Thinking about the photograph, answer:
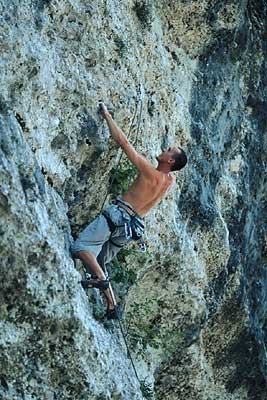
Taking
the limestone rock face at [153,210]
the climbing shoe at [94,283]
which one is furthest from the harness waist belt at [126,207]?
the climbing shoe at [94,283]

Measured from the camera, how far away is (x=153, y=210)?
954 cm

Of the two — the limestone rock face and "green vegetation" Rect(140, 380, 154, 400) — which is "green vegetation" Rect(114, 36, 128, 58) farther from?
"green vegetation" Rect(140, 380, 154, 400)

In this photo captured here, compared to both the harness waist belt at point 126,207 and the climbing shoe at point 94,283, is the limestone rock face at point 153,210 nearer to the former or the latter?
the climbing shoe at point 94,283

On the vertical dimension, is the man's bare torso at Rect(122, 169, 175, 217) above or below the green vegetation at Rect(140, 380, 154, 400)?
above

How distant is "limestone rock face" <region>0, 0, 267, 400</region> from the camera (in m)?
6.51

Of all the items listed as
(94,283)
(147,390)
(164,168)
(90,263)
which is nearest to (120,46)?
(164,168)

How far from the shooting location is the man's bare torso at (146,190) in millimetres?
7652

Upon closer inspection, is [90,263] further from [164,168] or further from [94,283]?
[164,168]

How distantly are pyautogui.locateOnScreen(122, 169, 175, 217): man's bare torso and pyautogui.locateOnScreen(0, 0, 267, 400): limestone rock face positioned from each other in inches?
25.1

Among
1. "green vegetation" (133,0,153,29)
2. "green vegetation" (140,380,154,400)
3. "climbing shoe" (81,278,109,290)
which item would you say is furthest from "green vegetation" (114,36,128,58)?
"green vegetation" (140,380,154,400)

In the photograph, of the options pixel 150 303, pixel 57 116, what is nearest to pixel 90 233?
pixel 57 116

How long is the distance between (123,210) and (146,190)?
0.91ft

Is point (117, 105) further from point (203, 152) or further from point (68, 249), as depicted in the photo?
point (203, 152)

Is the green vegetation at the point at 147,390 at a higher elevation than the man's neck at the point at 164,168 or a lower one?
lower
